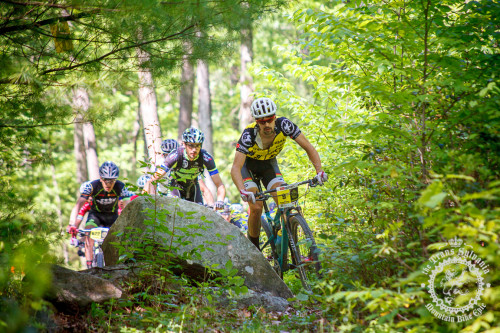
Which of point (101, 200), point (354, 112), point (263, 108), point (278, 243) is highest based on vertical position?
point (354, 112)

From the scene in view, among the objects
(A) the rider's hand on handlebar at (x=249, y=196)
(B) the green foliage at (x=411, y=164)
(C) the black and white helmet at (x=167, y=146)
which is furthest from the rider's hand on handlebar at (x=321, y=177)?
(C) the black and white helmet at (x=167, y=146)

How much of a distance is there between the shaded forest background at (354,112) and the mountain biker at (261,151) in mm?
709

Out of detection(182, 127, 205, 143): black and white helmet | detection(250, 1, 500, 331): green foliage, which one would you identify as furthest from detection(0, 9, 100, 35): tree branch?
detection(182, 127, 205, 143): black and white helmet

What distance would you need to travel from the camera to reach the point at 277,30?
26.5 meters

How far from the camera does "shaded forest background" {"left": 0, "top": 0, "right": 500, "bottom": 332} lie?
3.06 metres

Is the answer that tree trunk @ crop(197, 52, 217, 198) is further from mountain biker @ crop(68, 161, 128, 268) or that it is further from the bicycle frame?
the bicycle frame

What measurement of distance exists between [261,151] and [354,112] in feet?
10.9

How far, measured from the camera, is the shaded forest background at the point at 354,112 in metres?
3.06

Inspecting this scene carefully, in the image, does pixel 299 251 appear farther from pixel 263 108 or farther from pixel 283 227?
pixel 263 108

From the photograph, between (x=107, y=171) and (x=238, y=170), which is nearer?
(x=238, y=170)

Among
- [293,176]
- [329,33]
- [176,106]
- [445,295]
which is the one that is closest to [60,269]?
[445,295]

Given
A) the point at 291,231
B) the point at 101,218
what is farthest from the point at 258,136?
the point at 101,218

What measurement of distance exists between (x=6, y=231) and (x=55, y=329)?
136cm

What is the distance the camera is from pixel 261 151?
6676mm
